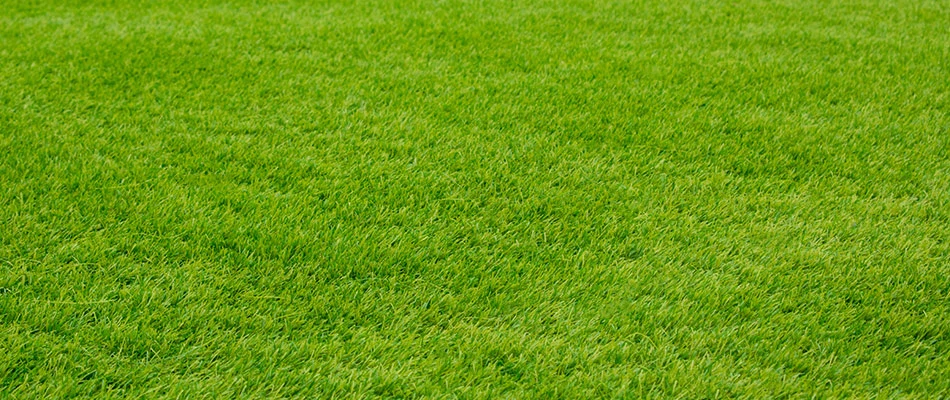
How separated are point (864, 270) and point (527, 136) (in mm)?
1327

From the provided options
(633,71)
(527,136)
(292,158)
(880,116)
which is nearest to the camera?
(292,158)

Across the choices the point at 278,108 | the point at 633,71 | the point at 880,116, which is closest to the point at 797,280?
the point at 880,116

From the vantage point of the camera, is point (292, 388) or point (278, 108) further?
point (278, 108)

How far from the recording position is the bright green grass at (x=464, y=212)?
2.16 meters

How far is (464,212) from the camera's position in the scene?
284 cm

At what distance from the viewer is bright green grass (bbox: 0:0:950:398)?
2156 millimetres

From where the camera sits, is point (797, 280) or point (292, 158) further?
point (292, 158)

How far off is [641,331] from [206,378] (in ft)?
3.56

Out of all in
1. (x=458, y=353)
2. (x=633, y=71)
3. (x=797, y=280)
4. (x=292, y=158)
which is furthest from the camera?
(x=633, y=71)

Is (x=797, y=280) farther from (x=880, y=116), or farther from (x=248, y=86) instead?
(x=248, y=86)

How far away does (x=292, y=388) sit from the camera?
2.04 metres

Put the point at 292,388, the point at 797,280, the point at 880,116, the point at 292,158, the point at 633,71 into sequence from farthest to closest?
1. the point at 633,71
2. the point at 880,116
3. the point at 292,158
4. the point at 797,280
5. the point at 292,388

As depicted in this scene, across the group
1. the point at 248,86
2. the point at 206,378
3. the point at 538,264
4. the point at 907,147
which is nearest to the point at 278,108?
the point at 248,86

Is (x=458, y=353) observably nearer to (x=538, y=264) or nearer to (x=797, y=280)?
(x=538, y=264)
